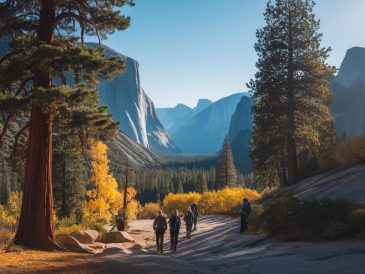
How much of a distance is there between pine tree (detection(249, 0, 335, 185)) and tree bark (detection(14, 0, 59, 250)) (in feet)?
53.2

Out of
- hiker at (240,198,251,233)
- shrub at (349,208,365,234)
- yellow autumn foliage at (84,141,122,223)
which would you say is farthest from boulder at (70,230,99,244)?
yellow autumn foliage at (84,141,122,223)

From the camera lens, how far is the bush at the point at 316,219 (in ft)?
42.7

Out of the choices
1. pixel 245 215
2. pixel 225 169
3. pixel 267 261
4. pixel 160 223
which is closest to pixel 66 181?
pixel 160 223

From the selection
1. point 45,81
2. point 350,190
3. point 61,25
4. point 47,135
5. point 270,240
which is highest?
point 61,25

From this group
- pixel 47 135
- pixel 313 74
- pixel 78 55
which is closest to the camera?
pixel 78 55

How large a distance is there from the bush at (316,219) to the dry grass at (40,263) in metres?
7.11

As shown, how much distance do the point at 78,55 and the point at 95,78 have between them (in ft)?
8.28

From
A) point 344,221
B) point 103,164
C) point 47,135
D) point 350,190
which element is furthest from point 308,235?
point 103,164

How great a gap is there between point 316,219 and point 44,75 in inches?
403

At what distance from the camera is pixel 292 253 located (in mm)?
11469

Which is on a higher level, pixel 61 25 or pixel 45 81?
pixel 61 25

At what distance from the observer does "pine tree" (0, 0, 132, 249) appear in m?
11.7

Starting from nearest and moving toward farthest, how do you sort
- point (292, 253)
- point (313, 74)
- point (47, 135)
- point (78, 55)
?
point (292, 253) → point (78, 55) → point (47, 135) → point (313, 74)

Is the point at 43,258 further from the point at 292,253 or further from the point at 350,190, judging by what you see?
the point at 350,190
